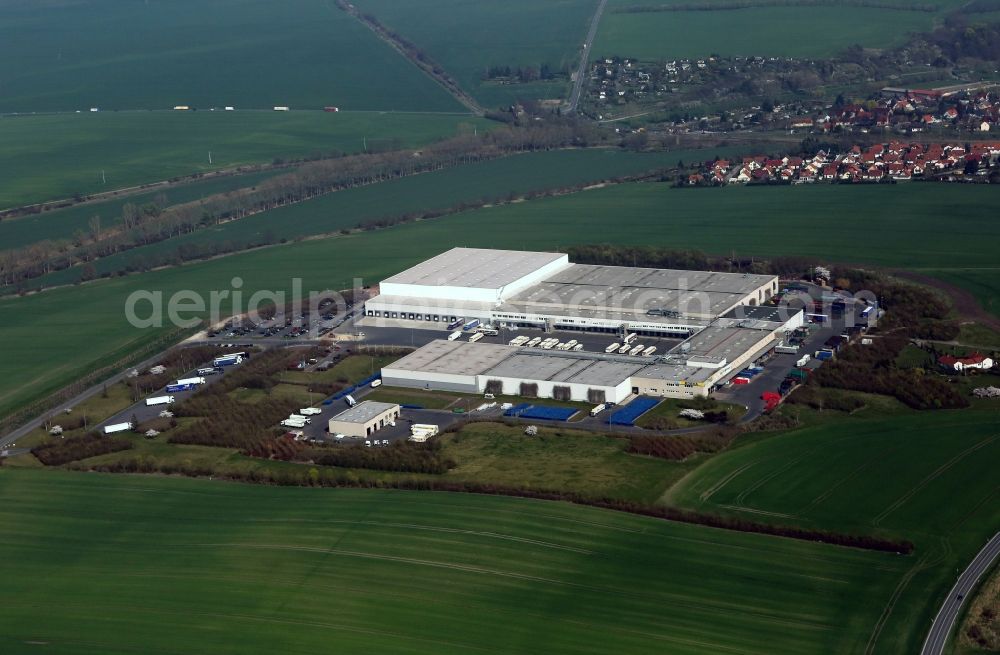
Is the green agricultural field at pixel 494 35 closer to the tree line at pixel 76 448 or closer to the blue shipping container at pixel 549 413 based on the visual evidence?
the blue shipping container at pixel 549 413

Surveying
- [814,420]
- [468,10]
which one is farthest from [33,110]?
[814,420]

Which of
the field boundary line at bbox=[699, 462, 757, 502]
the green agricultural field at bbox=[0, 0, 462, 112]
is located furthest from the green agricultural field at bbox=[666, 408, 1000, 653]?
the green agricultural field at bbox=[0, 0, 462, 112]

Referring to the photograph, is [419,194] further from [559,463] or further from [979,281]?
[559,463]

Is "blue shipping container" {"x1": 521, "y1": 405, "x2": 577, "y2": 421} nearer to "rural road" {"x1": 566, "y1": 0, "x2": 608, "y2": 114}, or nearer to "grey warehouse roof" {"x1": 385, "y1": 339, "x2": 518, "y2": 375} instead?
"grey warehouse roof" {"x1": 385, "y1": 339, "x2": 518, "y2": 375}

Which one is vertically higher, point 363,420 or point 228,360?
point 228,360

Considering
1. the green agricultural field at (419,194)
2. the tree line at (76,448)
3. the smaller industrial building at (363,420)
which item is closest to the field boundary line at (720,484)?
the smaller industrial building at (363,420)

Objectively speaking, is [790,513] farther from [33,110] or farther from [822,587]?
[33,110]

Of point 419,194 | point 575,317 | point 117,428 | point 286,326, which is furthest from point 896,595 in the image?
point 419,194
